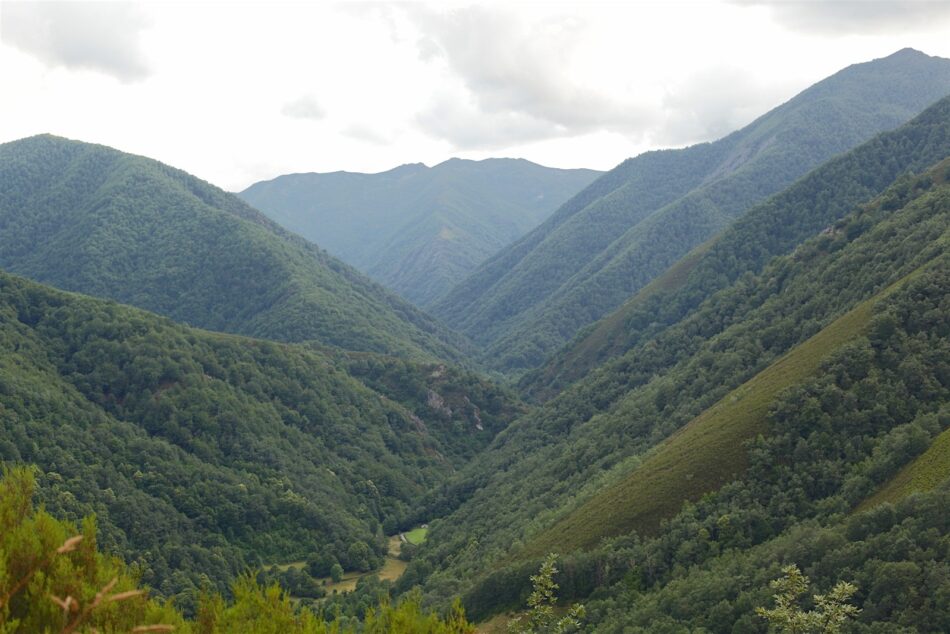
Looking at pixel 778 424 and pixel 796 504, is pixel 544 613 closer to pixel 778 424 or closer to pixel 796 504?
pixel 796 504

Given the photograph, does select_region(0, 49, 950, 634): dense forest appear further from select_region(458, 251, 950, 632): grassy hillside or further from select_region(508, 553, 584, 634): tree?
select_region(508, 553, 584, 634): tree

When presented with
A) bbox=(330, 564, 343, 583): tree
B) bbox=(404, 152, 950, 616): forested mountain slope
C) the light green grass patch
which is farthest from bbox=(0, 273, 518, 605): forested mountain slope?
bbox=(404, 152, 950, 616): forested mountain slope

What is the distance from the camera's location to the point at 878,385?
360ft

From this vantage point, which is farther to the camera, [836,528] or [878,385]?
[878,385]

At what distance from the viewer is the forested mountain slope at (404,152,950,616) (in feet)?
336

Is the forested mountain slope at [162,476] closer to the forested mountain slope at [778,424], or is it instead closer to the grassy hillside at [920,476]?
the forested mountain slope at [778,424]

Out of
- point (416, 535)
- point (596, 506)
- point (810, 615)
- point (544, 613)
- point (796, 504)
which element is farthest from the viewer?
point (416, 535)

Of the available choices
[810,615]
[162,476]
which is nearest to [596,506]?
[810,615]

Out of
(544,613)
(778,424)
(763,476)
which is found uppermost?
(778,424)

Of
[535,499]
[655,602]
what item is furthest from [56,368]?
[655,602]

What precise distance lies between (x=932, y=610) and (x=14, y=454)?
152205 mm

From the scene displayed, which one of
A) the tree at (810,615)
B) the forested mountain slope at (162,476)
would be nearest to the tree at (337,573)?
the forested mountain slope at (162,476)

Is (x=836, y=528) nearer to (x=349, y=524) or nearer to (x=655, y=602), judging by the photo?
(x=655, y=602)

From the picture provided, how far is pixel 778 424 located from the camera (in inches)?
4464
